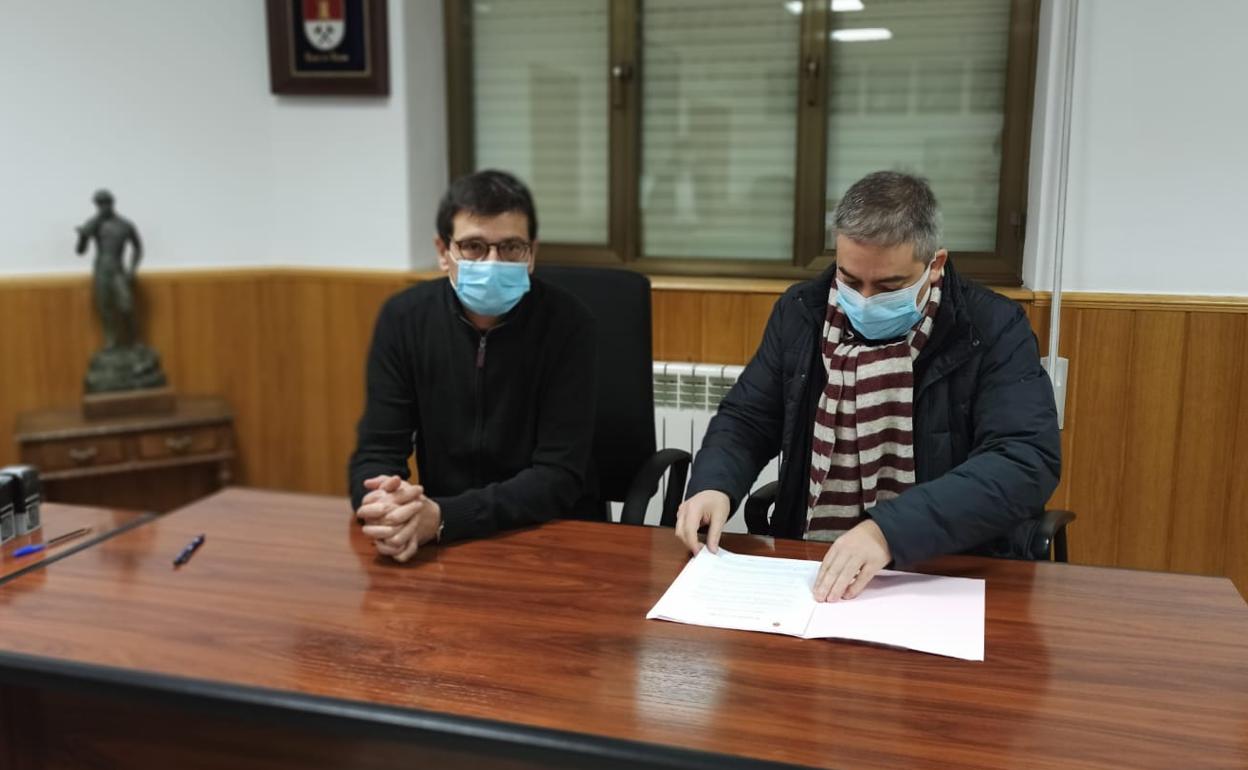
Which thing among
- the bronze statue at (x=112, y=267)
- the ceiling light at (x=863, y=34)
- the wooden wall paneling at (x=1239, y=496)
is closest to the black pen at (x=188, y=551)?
the bronze statue at (x=112, y=267)

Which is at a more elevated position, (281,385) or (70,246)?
(70,246)

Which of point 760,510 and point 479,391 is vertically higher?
point 479,391

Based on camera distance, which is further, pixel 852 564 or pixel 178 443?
pixel 178 443

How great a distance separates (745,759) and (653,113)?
2.71 m

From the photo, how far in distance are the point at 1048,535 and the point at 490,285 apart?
1.02 meters

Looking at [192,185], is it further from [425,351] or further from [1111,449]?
[1111,449]

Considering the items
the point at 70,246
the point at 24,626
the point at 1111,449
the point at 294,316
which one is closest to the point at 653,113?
the point at 294,316

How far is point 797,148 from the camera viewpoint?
127 inches

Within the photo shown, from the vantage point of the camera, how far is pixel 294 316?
11.6 ft

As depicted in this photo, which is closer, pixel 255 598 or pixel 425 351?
pixel 255 598

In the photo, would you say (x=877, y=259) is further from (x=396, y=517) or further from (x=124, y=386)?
(x=124, y=386)

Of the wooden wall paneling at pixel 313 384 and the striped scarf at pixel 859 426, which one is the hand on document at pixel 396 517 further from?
the wooden wall paneling at pixel 313 384

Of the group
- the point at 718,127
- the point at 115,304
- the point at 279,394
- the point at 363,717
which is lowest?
the point at 279,394

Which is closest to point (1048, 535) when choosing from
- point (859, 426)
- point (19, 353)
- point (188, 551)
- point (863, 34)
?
point (859, 426)
